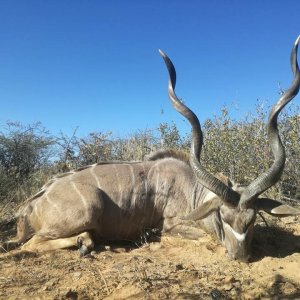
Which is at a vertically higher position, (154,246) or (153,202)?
(153,202)

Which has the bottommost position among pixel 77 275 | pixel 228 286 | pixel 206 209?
pixel 228 286

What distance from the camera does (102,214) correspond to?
12.6 ft

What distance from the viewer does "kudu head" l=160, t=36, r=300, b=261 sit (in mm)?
3158

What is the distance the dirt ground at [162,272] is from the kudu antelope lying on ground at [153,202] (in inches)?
6.3

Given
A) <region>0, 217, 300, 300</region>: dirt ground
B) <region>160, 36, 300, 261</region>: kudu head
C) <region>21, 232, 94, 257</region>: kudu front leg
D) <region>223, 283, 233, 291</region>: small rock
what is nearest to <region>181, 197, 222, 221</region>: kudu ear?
<region>160, 36, 300, 261</region>: kudu head

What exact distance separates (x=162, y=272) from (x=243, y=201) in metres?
0.79

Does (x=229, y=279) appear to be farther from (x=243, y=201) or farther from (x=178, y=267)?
(x=243, y=201)

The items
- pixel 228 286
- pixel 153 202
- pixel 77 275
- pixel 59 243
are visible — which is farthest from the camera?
pixel 153 202

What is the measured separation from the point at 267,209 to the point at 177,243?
2.95 ft

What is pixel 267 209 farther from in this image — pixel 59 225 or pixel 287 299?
pixel 59 225

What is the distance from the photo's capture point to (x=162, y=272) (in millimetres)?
2842

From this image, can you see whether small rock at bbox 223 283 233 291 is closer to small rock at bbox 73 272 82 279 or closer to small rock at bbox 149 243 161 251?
small rock at bbox 73 272 82 279

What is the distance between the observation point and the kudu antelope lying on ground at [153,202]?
3.24 meters

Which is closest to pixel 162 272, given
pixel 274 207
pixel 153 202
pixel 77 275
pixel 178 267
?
pixel 178 267
